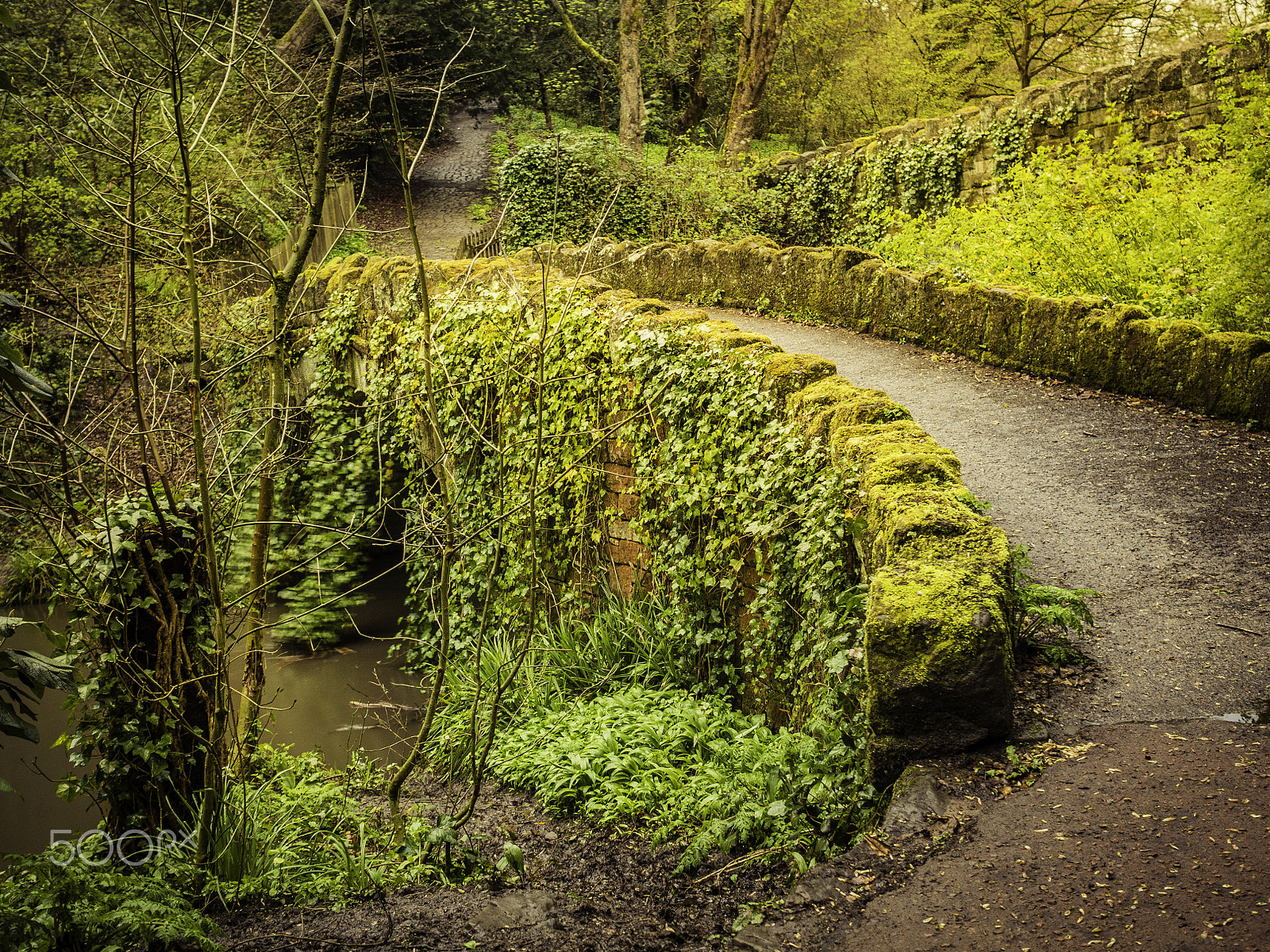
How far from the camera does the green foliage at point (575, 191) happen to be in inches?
628

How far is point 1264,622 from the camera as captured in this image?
140 inches

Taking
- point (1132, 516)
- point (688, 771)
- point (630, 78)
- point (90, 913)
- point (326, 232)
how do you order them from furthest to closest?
point (630, 78) → point (326, 232) → point (1132, 516) → point (688, 771) → point (90, 913)

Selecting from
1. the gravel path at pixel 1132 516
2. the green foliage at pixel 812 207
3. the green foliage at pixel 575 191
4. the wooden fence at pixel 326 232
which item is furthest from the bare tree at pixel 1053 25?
the wooden fence at pixel 326 232

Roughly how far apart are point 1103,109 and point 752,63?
7.36m

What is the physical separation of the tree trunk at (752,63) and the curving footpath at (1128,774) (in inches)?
588

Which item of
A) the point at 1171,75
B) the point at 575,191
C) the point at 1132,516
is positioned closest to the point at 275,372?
the point at 1132,516

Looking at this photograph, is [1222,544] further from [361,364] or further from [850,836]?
[361,364]

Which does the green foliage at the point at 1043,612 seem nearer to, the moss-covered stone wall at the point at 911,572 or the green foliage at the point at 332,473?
the moss-covered stone wall at the point at 911,572

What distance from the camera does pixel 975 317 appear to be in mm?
7730

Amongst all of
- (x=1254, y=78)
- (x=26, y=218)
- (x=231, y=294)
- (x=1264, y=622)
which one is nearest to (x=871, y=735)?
(x=1264, y=622)

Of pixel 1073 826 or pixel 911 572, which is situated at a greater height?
pixel 911 572

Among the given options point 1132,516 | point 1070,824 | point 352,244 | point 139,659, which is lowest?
point 139,659

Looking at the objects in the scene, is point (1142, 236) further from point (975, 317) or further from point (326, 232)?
point (326, 232)

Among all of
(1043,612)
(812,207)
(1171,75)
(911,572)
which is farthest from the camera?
(812,207)
